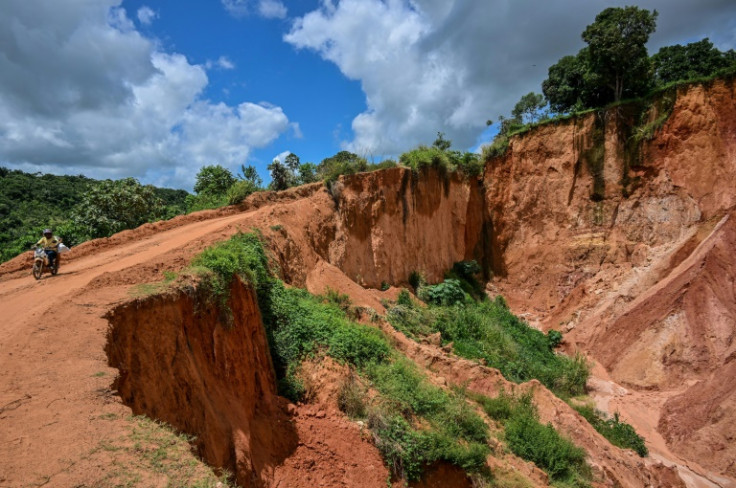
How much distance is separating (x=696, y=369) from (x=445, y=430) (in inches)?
470

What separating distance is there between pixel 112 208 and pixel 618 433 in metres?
19.3

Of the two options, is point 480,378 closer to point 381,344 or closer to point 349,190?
point 381,344

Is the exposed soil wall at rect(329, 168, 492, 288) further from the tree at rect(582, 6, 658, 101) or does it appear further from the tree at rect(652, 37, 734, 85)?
the tree at rect(652, 37, 734, 85)

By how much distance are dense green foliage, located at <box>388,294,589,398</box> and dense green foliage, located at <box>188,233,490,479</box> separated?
158 inches

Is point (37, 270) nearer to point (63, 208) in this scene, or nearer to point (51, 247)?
point (51, 247)

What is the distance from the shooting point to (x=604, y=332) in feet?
62.0

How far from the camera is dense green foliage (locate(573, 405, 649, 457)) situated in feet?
42.0

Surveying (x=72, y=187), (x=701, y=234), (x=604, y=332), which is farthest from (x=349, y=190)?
(x=72, y=187)

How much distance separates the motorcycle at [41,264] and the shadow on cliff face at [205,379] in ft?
12.5

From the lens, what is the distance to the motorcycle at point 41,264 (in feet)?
29.3

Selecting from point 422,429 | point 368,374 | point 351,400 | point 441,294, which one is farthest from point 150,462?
point 441,294

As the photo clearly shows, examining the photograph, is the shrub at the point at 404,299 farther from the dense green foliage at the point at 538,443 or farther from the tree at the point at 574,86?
the tree at the point at 574,86

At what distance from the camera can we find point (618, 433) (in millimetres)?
13047

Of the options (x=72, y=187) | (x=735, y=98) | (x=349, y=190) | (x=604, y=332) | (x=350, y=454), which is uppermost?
(x=735, y=98)
